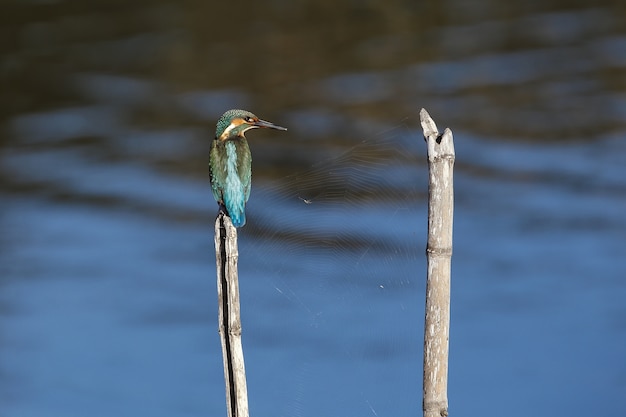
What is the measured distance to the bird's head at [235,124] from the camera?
4.31 meters

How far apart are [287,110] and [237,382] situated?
7253 mm

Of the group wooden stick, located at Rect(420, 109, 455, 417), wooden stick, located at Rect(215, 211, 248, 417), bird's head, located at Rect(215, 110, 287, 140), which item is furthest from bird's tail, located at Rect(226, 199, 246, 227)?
wooden stick, located at Rect(420, 109, 455, 417)

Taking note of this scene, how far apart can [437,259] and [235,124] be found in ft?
5.13

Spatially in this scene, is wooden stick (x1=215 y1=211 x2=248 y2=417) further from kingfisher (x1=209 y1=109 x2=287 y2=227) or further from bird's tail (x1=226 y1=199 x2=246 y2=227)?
kingfisher (x1=209 y1=109 x2=287 y2=227)

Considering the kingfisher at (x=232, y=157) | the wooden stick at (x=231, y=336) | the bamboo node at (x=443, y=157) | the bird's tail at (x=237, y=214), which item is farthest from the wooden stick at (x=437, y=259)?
the kingfisher at (x=232, y=157)

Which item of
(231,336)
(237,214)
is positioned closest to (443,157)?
(231,336)

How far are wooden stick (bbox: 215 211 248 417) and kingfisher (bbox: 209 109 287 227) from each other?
847 millimetres

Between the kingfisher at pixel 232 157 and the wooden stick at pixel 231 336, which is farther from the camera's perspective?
the kingfisher at pixel 232 157

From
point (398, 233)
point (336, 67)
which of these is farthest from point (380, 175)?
point (336, 67)

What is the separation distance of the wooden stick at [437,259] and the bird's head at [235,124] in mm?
1425

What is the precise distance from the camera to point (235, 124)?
435cm

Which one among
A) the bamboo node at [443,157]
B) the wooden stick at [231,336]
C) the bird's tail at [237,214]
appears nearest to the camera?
the bamboo node at [443,157]

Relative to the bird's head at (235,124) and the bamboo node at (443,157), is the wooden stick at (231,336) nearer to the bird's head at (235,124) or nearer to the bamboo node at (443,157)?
the bamboo node at (443,157)

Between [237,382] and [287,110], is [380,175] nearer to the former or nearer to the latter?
[237,382]
